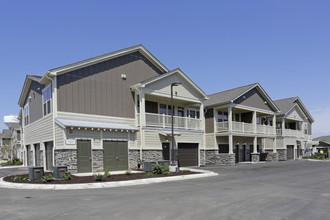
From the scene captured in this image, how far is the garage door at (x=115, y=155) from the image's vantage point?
64.2ft

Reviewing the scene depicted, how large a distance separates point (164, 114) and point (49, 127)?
9.43m

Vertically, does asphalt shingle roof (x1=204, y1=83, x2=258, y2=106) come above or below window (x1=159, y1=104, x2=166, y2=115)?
above

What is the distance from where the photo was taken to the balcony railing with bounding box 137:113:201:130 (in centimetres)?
2271

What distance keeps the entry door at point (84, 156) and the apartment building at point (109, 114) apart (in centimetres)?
6

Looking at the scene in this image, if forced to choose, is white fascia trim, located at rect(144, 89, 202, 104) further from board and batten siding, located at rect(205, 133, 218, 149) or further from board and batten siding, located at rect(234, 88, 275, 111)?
board and batten siding, located at rect(234, 88, 275, 111)

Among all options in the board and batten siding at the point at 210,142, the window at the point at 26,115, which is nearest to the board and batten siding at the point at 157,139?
the board and batten siding at the point at 210,142

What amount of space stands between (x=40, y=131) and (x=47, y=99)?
2999 millimetres

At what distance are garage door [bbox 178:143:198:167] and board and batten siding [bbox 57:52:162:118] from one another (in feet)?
18.9

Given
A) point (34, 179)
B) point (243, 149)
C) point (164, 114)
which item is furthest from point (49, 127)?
point (243, 149)

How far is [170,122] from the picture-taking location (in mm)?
24281

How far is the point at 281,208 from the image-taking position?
8.46 metres

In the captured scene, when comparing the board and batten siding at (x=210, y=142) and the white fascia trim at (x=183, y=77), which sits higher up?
the white fascia trim at (x=183, y=77)

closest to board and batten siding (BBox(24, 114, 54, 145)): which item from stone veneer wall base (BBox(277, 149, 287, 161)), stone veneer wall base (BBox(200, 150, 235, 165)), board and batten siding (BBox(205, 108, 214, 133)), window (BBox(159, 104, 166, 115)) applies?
window (BBox(159, 104, 166, 115))

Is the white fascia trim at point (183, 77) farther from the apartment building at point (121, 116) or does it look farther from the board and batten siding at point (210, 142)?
the board and batten siding at point (210, 142)
